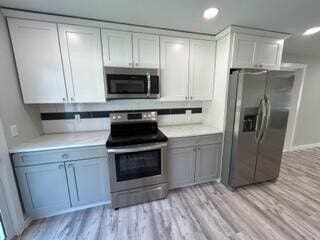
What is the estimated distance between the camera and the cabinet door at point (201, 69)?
2462 mm

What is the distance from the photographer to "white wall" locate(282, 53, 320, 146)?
361cm

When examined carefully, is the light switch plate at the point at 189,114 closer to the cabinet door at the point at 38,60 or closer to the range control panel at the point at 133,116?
the range control panel at the point at 133,116

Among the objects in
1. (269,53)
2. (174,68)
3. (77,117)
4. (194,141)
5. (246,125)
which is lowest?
(194,141)

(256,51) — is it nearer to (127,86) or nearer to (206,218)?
(127,86)

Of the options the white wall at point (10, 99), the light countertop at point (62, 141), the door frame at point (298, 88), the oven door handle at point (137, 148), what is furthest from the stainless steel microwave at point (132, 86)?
the door frame at point (298, 88)

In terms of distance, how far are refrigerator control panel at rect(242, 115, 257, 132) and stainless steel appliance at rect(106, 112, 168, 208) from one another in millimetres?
1239

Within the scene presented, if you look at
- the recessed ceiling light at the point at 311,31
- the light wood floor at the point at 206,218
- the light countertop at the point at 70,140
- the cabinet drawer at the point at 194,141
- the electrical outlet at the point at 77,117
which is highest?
the recessed ceiling light at the point at 311,31

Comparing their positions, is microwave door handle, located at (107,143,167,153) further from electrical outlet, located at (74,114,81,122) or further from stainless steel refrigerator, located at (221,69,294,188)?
stainless steel refrigerator, located at (221,69,294,188)

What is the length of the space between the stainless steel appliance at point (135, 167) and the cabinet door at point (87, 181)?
0.51ft

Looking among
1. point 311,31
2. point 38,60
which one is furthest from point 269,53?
point 38,60

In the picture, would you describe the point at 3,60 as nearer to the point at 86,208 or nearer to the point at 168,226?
the point at 86,208

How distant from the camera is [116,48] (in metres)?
2.11

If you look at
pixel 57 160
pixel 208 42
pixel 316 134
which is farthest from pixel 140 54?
pixel 316 134

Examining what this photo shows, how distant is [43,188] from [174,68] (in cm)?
248
